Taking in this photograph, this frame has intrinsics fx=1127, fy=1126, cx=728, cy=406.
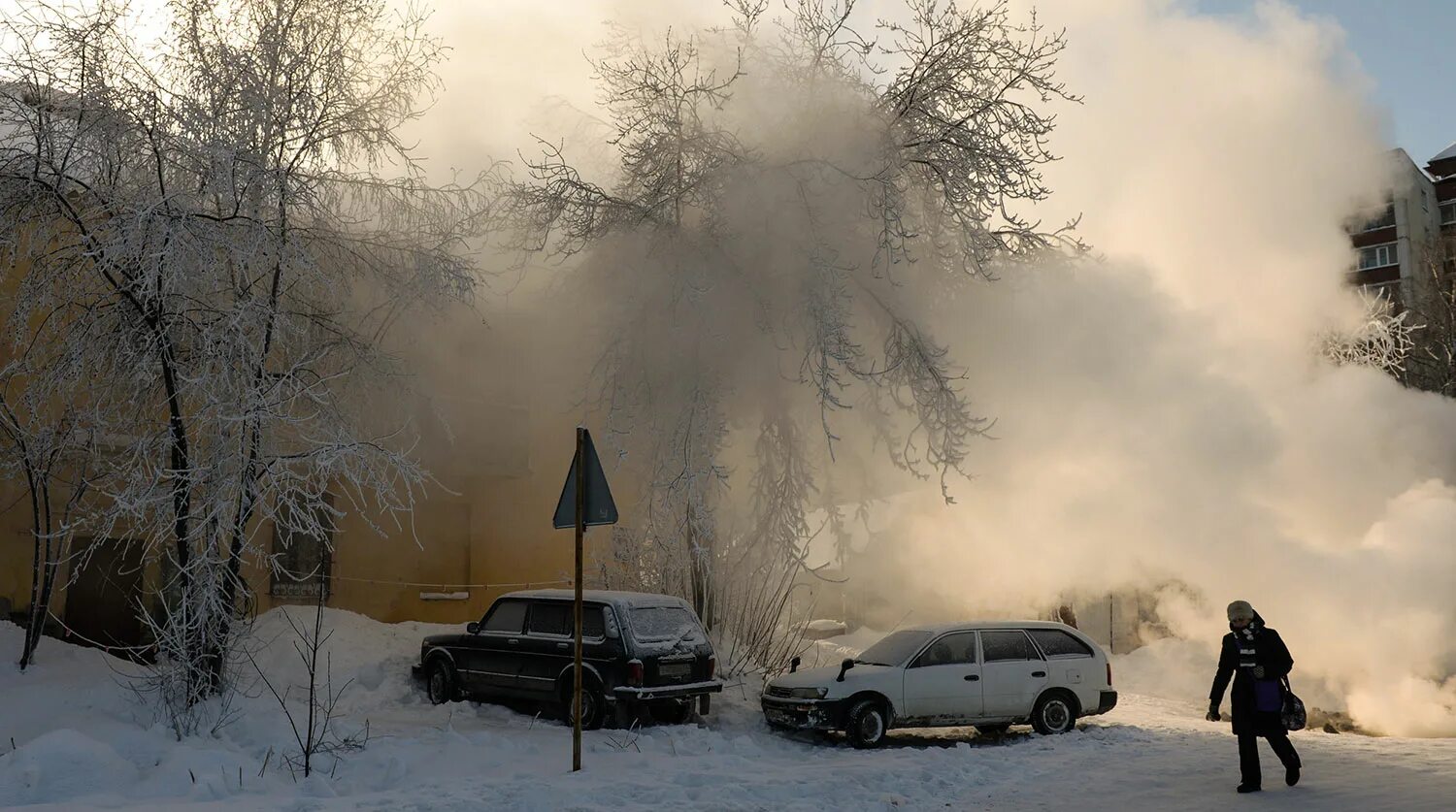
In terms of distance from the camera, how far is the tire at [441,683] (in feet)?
43.0

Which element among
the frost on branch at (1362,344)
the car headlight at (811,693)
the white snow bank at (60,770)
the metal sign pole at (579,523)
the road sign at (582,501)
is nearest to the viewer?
the white snow bank at (60,770)

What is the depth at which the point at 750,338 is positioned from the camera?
14.4m

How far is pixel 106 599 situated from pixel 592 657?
7.98 metres

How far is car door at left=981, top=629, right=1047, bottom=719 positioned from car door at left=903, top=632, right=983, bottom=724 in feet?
0.45

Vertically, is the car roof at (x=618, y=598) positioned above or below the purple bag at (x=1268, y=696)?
above

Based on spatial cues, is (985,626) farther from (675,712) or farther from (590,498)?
(590,498)

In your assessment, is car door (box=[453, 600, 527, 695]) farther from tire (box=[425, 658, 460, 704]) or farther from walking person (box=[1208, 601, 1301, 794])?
walking person (box=[1208, 601, 1301, 794])

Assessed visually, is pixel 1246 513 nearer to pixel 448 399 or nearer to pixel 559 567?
pixel 559 567

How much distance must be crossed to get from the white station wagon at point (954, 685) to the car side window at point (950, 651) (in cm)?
1

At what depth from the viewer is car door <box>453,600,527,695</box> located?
1252cm

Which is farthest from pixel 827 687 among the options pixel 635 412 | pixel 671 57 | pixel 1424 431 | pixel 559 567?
pixel 1424 431

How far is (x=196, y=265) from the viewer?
32.1 ft

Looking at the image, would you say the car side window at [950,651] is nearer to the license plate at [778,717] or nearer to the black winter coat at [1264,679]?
the license plate at [778,717]

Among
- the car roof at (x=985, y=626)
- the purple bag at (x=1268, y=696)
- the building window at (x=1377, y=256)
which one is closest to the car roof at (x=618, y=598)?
the car roof at (x=985, y=626)
